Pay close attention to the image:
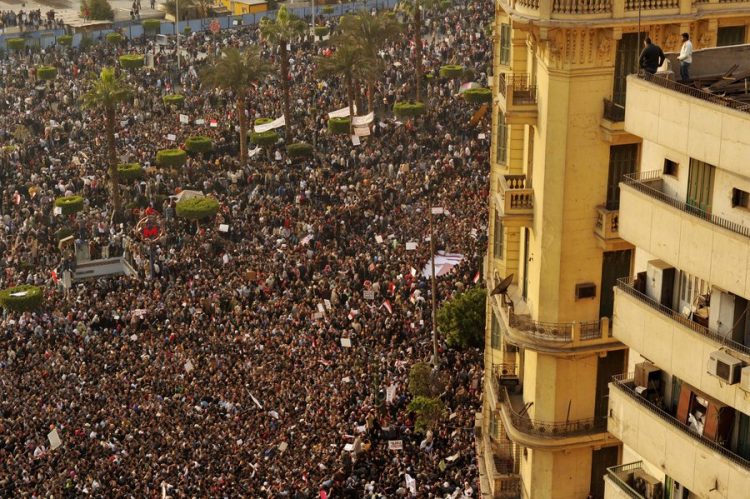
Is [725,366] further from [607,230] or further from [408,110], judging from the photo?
[408,110]

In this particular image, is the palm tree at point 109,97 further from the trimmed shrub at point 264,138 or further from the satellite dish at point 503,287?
the satellite dish at point 503,287

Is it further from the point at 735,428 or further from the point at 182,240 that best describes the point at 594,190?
the point at 182,240

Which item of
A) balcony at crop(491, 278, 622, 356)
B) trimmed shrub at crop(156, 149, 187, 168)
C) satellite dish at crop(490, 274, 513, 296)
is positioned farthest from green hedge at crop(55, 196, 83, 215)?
balcony at crop(491, 278, 622, 356)

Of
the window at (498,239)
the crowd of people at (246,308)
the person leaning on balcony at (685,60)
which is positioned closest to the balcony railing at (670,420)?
the person leaning on balcony at (685,60)

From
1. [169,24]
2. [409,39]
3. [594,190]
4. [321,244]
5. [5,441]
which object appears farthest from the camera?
[169,24]

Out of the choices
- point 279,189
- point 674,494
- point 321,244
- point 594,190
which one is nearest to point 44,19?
point 279,189

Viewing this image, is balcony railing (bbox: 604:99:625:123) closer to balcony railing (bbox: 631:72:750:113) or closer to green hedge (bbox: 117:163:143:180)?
balcony railing (bbox: 631:72:750:113)

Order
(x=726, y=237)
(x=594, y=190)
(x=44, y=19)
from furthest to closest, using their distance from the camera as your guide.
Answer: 1. (x=44, y=19)
2. (x=594, y=190)
3. (x=726, y=237)
